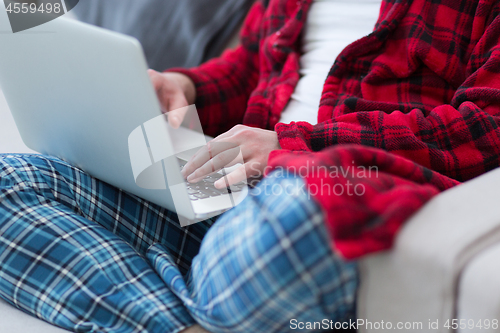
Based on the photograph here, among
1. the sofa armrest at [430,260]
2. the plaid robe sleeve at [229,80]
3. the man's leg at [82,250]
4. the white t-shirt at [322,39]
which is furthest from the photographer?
the plaid robe sleeve at [229,80]

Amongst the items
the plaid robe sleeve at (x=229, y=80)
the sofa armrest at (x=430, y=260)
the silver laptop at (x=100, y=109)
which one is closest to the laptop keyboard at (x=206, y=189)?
the silver laptop at (x=100, y=109)

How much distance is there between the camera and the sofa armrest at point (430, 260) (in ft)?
1.20

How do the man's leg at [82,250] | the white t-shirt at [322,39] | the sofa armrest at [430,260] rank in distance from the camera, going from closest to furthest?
the sofa armrest at [430,260] < the man's leg at [82,250] < the white t-shirt at [322,39]

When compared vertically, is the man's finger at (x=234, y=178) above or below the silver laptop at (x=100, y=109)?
below

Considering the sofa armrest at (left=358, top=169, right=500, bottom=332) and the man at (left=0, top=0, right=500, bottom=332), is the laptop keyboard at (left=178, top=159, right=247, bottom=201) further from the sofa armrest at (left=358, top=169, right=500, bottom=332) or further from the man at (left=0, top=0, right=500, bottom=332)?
the sofa armrest at (left=358, top=169, right=500, bottom=332)

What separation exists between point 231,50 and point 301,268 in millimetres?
Answer: 890

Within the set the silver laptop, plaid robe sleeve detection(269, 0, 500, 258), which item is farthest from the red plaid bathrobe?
the silver laptop

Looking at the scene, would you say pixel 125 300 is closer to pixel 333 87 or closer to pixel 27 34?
pixel 27 34

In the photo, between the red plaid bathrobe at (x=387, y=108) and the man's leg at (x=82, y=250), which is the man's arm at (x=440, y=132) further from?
the man's leg at (x=82, y=250)

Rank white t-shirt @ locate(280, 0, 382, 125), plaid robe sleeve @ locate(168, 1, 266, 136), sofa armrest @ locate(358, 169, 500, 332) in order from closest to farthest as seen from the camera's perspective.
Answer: sofa armrest @ locate(358, 169, 500, 332), white t-shirt @ locate(280, 0, 382, 125), plaid robe sleeve @ locate(168, 1, 266, 136)

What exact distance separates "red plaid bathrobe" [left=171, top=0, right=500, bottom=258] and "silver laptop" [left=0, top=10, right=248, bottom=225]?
127 millimetres

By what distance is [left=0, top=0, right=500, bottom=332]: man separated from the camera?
15.7 inches

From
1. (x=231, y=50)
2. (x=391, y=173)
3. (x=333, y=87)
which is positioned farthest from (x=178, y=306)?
(x=231, y=50)

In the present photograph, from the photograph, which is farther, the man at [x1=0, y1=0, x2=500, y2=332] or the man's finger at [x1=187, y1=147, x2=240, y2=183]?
the man's finger at [x1=187, y1=147, x2=240, y2=183]
